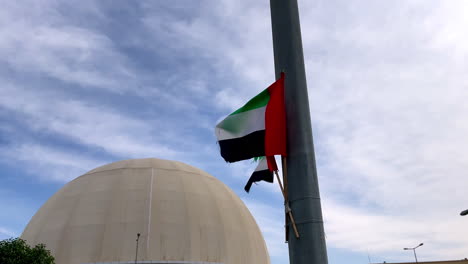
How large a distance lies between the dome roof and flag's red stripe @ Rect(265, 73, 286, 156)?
963 inches

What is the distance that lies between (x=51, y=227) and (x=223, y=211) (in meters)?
16.4

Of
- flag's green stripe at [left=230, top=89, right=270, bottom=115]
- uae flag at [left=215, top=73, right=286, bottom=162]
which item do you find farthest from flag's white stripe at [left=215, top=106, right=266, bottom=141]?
flag's green stripe at [left=230, top=89, right=270, bottom=115]

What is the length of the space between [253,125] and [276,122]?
1272 mm

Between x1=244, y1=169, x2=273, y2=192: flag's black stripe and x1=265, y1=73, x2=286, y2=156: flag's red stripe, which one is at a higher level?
x1=265, y1=73, x2=286, y2=156: flag's red stripe

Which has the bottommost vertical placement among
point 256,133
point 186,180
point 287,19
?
point 256,133

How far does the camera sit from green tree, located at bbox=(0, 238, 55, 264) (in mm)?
27473

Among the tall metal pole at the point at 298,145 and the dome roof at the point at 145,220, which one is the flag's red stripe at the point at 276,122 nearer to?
the tall metal pole at the point at 298,145

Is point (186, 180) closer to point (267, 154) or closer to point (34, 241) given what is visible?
point (34, 241)

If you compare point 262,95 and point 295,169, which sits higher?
point 262,95

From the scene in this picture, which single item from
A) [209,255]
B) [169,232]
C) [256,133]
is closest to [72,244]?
[169,232]

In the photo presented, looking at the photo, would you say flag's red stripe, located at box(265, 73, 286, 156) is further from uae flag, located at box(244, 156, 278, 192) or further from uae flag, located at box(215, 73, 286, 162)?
uae flag, located at box(244, 156, 278, 192)

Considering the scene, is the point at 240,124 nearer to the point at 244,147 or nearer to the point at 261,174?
the point at 244,147

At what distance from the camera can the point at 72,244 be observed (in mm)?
33156

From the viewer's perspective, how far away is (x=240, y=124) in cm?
1246
